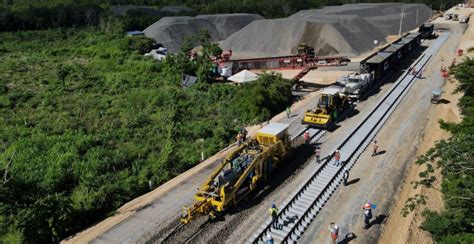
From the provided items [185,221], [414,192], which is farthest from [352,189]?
[185,221]

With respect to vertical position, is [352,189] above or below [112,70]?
below

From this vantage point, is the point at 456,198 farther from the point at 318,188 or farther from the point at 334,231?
the point at 318,188

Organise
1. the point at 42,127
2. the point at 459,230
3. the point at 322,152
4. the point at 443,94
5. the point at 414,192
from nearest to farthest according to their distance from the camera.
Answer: the point at 459,230 < the point at 414,192 < the point at 322,152 < the point at 42,127 < the point at 443,94

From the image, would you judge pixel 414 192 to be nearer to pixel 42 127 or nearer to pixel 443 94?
pixel 443 94

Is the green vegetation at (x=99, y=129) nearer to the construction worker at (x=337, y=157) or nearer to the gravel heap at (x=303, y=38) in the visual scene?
the construction worker at (x=337, y=157)

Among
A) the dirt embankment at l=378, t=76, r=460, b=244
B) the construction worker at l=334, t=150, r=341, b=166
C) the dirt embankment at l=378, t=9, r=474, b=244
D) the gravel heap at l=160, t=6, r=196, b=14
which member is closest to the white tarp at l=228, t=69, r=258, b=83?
the dirt embankment at l=378, t=9, r=474, b=244

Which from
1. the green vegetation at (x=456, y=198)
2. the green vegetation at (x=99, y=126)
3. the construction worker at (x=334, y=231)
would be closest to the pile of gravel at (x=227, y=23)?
the green vegetation at (x=99, y=126)
